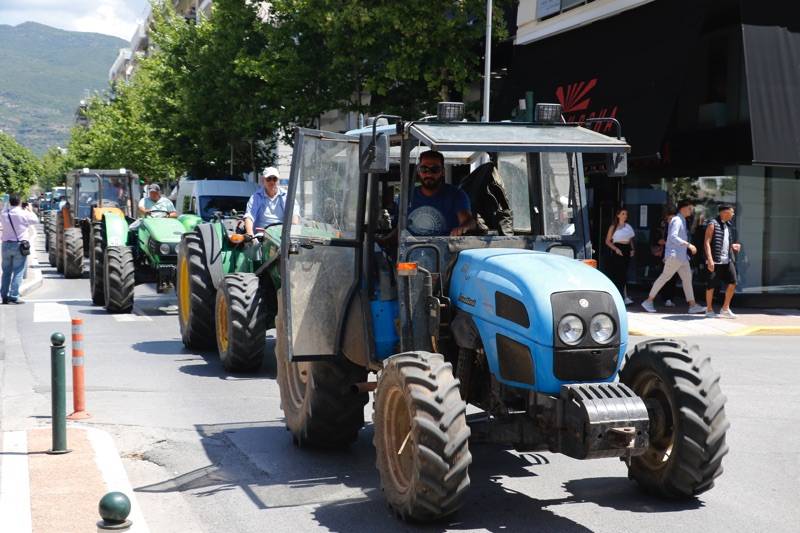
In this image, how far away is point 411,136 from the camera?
21.8 ft

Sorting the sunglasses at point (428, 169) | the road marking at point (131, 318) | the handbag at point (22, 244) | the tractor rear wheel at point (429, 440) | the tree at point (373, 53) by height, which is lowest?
the road marking at point (131, 318)

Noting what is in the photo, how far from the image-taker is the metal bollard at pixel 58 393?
7379 millimetres

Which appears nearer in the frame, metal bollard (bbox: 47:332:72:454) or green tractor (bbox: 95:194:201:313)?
metal bollard (bbox: 47:332:72:454)

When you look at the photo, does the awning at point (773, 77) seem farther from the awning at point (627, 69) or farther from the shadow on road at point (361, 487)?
the shadow on road at point (361, 487)

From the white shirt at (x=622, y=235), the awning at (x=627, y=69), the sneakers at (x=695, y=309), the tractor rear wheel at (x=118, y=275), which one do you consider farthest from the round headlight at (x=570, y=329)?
the sneakers at (x=695, y=309)

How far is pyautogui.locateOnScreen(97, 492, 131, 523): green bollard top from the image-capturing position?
5.47 meters

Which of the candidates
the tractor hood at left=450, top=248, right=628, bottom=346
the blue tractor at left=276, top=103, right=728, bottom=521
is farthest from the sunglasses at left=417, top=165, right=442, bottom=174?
the tractor hood at left=450, top=248, right=628, bottom=346

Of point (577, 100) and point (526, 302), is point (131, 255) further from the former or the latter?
point (526, 302)

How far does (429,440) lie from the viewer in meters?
5.51

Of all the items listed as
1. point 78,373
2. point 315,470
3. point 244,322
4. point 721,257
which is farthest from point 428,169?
point 721,257

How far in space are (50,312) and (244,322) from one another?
8.23 metres

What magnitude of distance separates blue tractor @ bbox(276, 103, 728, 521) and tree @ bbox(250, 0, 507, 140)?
638 inches

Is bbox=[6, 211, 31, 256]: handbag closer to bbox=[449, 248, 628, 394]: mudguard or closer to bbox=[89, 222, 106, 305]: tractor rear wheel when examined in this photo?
bbox=[89, 222, 106, 305]: tractor rear wheel

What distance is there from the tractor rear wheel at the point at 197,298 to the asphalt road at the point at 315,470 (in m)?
0.72
